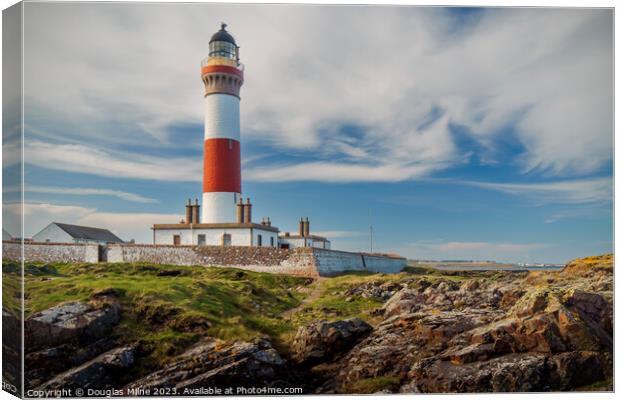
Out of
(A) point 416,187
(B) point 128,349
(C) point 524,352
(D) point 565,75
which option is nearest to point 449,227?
(A) point 416,187

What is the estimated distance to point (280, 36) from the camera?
12133 millimetres

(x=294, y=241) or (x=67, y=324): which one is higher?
(x=294, y=241)

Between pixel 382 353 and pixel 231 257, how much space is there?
11.5 meters

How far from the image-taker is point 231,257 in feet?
71.4

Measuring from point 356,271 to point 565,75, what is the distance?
1314cm

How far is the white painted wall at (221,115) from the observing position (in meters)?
22.2

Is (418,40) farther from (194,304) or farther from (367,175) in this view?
(194,304)

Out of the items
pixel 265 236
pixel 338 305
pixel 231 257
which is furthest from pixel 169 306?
pixel 265 236

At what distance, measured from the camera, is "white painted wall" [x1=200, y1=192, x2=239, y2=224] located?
23938mm

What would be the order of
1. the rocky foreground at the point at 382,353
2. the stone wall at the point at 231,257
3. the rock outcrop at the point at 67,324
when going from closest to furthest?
the rocky foreground at the point at 382,353
the rock outcrop at the point at 67,324
the stone wall at the point at 231,257

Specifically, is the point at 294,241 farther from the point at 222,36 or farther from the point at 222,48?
the point at 222,36

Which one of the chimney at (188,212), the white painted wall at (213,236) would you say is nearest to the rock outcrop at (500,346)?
the white painted wall at (213,236)

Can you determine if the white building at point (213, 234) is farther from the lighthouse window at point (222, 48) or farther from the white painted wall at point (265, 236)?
the lighthouse window at point (222, 48)

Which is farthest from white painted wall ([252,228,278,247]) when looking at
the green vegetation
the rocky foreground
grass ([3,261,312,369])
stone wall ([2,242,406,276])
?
the rocky foreground
